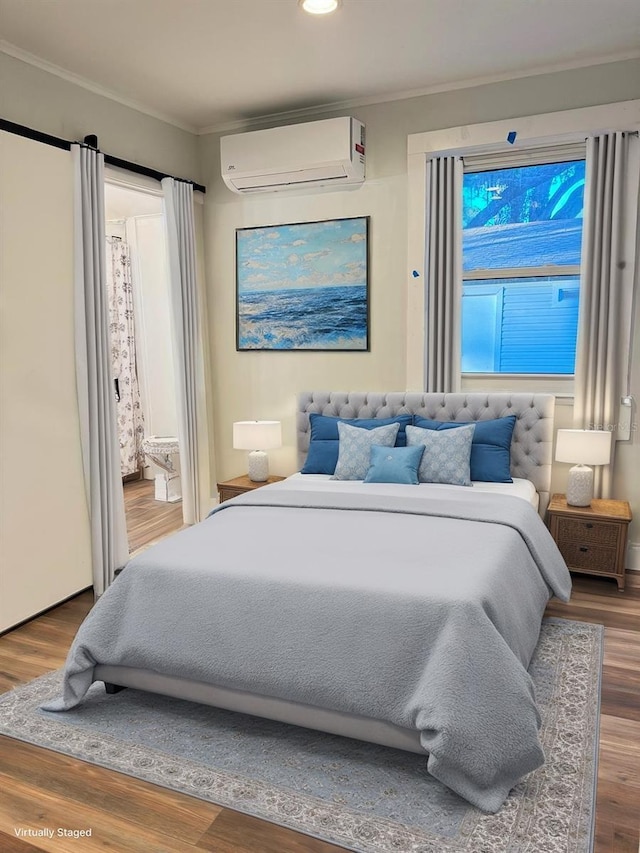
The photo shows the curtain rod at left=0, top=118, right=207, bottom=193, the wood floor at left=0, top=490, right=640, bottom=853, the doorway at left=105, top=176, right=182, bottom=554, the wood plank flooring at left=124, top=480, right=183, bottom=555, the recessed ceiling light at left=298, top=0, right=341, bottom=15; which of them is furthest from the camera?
the doorway at left=105, top=176, right=182, bottom=554

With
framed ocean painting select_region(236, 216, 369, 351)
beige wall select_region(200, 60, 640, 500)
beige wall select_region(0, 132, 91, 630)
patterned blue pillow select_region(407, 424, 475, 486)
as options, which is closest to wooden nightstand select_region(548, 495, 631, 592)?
beige wall select_region(200, 60, 640, 500)

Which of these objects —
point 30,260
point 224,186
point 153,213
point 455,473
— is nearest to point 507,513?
point 455,473

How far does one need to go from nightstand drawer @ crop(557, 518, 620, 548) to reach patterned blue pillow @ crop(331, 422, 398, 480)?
3.54 feet

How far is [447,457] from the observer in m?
3.75

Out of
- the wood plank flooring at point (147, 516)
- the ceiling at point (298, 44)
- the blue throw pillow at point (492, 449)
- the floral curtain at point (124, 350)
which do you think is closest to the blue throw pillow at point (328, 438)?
the blue throw pillow at point (492, 449)

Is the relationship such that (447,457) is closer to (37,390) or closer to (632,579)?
(632,579)

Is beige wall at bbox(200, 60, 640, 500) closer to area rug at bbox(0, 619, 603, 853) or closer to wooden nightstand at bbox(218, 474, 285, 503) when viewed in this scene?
wooden nightstand at bbox(218, 474, 285, 503)

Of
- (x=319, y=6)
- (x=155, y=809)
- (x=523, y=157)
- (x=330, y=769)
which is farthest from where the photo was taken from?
(x=523, y=157)

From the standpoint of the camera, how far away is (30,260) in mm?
3395

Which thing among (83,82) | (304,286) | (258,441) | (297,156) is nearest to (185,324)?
(304,286)

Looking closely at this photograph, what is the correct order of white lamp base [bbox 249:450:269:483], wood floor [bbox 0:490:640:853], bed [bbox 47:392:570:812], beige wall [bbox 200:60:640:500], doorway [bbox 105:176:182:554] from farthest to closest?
doorway [bbox 105:176:182:554] < white lamp base [bbox 249:450:269:483] < beige wall [bbox 200:60:640:500] < bed [bbox 47:392:570:812] < wood floor [bbox 0:490:640:853]

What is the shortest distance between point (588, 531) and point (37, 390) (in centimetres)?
308

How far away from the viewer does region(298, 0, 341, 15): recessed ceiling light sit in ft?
9.68

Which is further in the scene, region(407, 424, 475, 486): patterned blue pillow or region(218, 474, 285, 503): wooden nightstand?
region(218, 474, 285, 503): wooden nightstand
